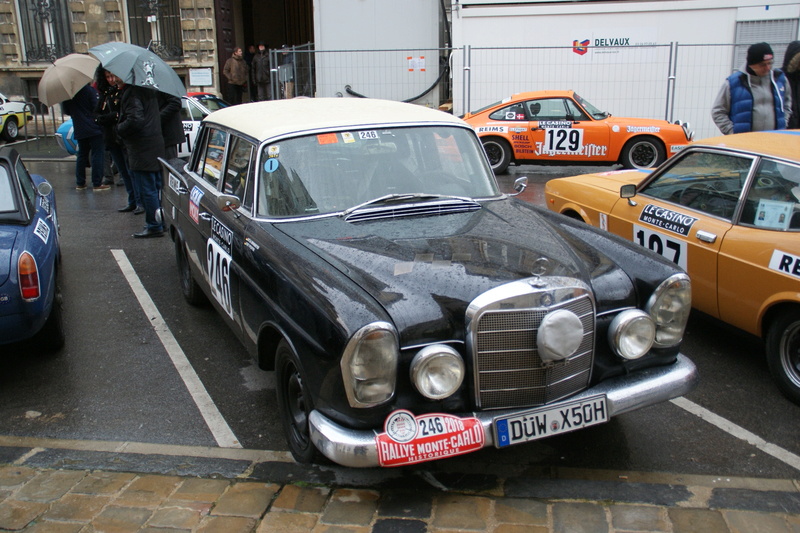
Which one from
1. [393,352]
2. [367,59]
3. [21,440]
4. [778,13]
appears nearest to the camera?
[393,352]

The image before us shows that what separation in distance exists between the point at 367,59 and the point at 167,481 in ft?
46.5

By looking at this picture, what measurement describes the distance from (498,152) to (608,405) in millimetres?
9410

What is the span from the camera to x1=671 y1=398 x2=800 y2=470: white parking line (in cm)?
366

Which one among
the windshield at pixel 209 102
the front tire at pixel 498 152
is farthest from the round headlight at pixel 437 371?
the windshield at pixel 209 102

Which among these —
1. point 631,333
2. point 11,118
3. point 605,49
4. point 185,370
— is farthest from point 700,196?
point 11,118

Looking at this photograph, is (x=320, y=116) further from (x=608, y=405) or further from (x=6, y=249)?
(x=608, y=405)

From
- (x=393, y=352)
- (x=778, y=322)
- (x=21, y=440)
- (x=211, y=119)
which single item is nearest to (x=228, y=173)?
(x=211, y=119)

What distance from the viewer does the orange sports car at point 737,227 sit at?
4.17 meters

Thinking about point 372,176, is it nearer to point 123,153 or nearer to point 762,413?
point 762,413

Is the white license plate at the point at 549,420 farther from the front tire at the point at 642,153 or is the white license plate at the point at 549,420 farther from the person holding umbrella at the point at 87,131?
the front tire at the point at 642,153

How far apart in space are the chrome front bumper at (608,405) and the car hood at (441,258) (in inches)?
15.3

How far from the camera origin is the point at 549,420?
10.4 feet

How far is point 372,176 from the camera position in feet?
14.1

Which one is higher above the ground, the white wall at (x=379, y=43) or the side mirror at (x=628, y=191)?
the white wall at (x=379, y=43)
